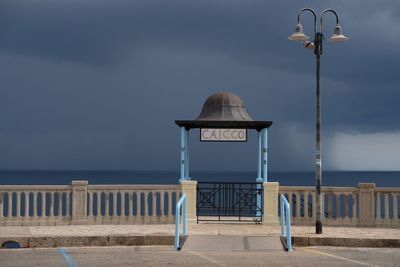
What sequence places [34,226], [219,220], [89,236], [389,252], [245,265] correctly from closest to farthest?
[245,265] → [389,252] → [89,236] → [34,226] → [219,220]

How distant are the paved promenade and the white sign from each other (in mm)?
2920

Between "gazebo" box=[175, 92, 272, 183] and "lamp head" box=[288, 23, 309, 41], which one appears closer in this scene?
"lamp head" box=[288, 23, 309, 41]

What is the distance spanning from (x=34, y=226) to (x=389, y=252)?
8.79 metres

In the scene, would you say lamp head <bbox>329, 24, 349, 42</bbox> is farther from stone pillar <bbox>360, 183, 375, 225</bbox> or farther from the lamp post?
stone pillar <bbox>360, 183, 375, 225</bbox>

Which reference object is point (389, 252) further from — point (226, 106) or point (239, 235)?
point (226, 106)

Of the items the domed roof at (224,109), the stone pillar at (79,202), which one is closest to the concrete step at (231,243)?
the stone pillar at (79,202)

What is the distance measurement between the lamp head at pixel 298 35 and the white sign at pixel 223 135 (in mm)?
4008

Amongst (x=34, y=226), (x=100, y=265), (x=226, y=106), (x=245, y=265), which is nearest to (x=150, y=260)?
(x=100, y=265)

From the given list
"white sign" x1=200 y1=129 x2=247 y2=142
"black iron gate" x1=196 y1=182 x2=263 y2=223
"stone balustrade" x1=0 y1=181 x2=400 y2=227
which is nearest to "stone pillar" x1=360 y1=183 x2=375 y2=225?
"stone balustrade" x1=0 y1=181 x2=400 y2=227

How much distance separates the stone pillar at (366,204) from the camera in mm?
17438

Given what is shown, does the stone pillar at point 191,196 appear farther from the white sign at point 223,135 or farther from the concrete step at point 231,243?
the concrete step at point 231,243

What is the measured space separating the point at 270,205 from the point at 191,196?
2.09 m

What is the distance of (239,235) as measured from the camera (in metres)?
15.4

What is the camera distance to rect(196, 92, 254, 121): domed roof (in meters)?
19.3
